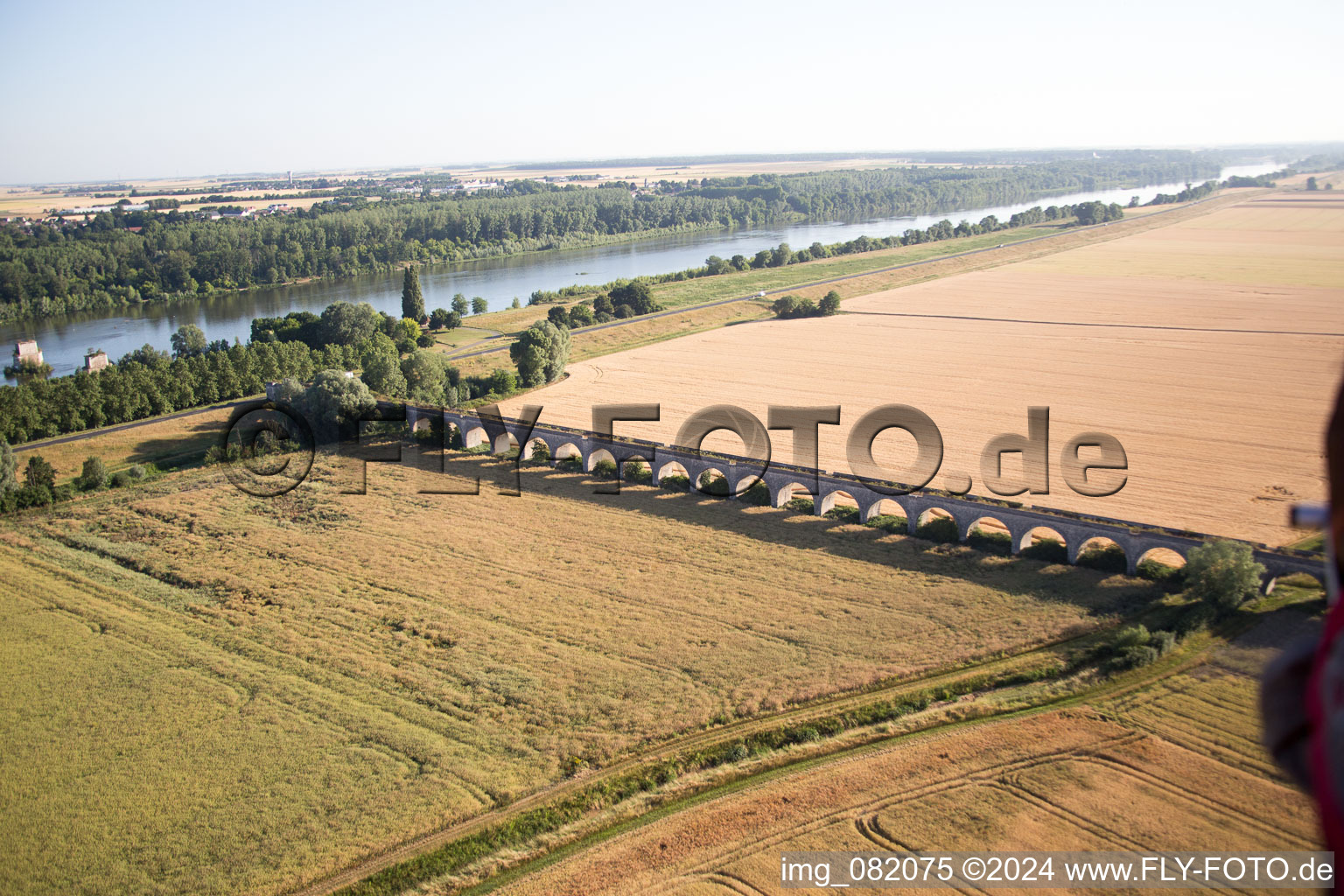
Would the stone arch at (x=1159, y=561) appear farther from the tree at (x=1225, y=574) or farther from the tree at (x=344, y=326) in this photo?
the tree at (x=344, y=326)

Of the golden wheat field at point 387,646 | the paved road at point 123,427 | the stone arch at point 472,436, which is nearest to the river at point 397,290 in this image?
the paved road at point 123,427

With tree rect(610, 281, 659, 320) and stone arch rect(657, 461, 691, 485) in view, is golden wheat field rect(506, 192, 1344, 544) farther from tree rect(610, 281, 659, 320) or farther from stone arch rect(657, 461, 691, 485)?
tree rect(610, 281, 659, 320)

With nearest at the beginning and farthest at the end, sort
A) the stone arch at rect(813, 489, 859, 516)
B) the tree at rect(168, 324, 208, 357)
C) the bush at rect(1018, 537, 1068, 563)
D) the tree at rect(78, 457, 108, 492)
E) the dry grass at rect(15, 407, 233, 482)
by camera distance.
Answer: the bush at rect(1018, 537, 1068, 563) < the stone arch at rect(813, 489, 859, 516) < the tree at rect(78, 457, 108, 492) < the dry grass at rect(15, 407, 233, 482) < the tree at rect(168, 324, 208, 357)

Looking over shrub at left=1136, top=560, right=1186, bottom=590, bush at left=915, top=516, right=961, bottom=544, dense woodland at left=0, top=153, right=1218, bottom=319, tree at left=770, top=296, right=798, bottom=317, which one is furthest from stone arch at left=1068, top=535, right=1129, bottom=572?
dense woodland at left=0, top=153, right=1218, bottom=319

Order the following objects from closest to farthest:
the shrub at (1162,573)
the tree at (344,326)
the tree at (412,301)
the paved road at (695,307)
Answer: the shrub at (1162,573) < the paved road at (695,307) < the tree at (344,326) < the tree at (412,301)

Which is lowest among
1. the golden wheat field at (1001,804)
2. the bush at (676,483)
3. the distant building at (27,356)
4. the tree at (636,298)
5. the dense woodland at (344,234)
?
the golden wheat field at (1001,804)

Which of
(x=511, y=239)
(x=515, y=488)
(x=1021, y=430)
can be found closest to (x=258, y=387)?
(x=515, y=488)

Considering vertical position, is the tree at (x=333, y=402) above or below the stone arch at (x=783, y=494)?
above
